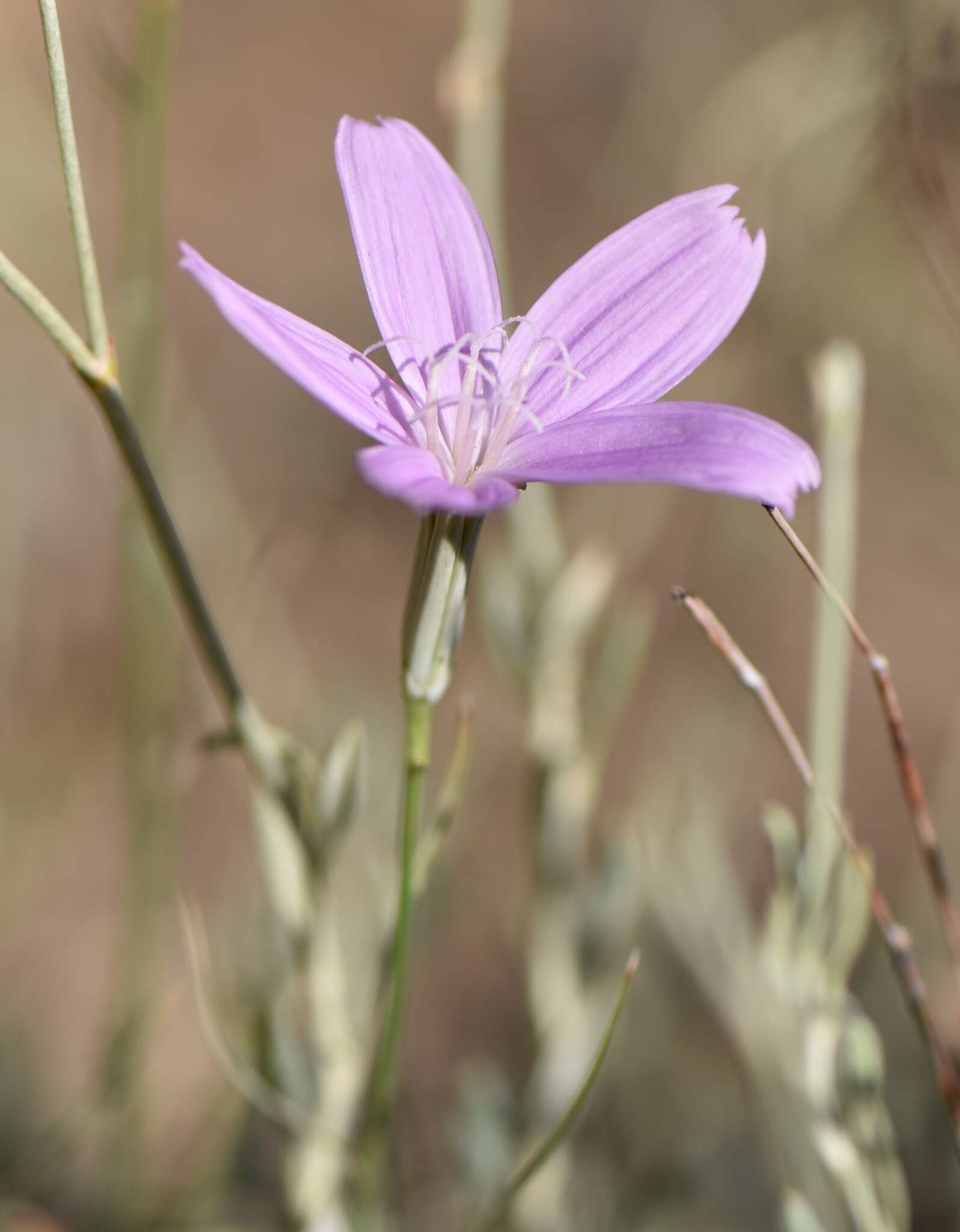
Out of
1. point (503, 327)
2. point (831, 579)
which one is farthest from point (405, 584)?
point (503, 327)

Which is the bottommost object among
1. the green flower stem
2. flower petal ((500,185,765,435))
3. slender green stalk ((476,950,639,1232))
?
slender green stalk ((476,950,639,1232))

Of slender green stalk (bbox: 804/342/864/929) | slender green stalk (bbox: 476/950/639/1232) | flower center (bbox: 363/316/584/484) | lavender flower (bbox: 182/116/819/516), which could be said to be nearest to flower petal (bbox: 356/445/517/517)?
lavender flower (bbox: 182/116/819/516)

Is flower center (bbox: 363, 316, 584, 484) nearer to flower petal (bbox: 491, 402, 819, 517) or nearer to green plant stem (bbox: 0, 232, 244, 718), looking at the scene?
flower petal (bbox: 491, 402, 819, 517)

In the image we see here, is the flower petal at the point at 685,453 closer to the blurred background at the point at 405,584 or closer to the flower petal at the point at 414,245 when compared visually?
the flower petal at the point at 414,245

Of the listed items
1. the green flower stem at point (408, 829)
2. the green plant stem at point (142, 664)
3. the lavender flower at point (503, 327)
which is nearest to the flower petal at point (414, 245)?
the lavender flower at point (503, 327)

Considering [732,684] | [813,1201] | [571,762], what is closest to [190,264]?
[571,762]
